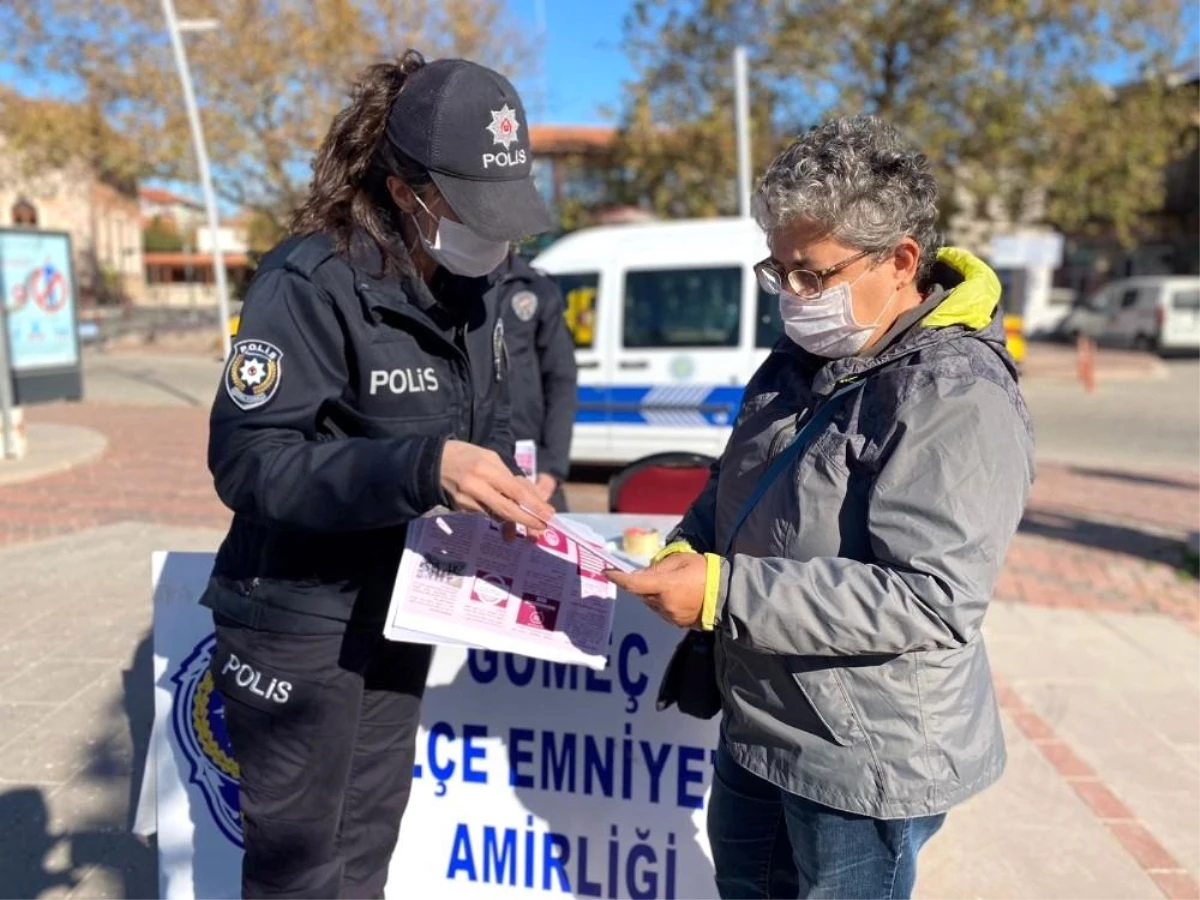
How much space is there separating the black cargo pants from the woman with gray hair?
25.7 inches

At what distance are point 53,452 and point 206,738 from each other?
686 centimetres

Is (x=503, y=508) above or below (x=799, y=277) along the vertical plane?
below

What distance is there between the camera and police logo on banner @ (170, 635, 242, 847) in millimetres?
2334

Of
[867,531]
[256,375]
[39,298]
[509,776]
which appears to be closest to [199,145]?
[39,298]

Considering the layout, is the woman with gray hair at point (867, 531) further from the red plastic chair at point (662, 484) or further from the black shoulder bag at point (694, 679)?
the red plastic chair at point (662, 484)

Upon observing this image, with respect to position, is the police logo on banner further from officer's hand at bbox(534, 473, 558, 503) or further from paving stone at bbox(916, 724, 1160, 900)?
paving stone at bbox(916, 724, 1160, 900)

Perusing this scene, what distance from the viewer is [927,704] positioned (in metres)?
1.44

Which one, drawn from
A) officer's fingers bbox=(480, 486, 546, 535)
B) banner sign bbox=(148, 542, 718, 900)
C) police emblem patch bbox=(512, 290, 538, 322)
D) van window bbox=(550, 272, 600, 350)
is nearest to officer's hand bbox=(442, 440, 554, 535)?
officer's fingers bbox=(480, 486, 546, 535)

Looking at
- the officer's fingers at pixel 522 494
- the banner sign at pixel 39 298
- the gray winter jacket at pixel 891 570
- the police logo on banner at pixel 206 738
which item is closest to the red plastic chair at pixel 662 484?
the police logo on banner at pixel 206 738

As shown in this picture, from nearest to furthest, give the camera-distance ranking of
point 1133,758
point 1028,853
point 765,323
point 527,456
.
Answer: point 1028,853 → point 527,456 → point 1133,758 → point 765,323

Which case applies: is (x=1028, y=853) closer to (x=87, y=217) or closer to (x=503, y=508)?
(x=503, y=508)

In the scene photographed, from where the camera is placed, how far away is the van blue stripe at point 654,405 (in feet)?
23.6

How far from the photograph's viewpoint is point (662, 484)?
4.02m

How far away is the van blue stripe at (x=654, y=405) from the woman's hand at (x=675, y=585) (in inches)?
222
